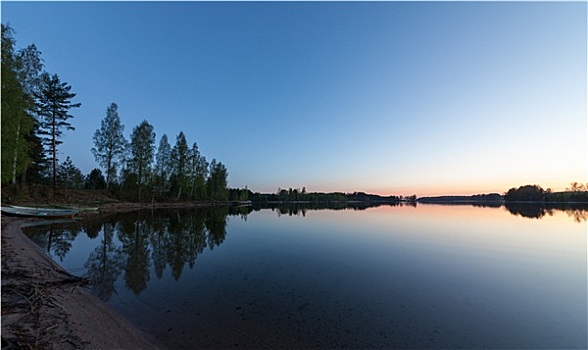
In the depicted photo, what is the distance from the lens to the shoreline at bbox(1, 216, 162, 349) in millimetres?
4605

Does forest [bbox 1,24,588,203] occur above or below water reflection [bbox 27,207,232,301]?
above

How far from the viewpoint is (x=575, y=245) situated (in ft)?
62.3

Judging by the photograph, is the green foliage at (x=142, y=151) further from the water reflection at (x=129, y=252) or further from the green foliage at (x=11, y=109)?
the water reflection at (x=129, y=252)

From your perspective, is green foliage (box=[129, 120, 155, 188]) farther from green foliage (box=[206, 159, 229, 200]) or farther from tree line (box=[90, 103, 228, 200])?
green foliage (box=[206, 159, 229, 200])

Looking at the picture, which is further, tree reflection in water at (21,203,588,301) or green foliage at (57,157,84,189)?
green foliage at (57,157,84,189)

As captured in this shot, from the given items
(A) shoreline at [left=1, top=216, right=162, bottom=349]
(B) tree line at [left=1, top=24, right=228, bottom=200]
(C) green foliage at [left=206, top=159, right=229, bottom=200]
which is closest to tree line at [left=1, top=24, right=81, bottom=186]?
(B) tree line at [left=1, top=24, right=228, bottom=200]

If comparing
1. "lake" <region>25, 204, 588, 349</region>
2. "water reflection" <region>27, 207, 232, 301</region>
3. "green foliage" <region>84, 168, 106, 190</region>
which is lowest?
"lake" <region>25, 204, 588, 349</region>

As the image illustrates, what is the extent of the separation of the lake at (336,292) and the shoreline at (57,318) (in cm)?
58

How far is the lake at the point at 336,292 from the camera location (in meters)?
6.20

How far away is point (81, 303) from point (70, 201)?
38.2m

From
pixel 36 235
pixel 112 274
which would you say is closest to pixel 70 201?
pixel 36 235

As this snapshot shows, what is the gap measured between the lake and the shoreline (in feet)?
1.90

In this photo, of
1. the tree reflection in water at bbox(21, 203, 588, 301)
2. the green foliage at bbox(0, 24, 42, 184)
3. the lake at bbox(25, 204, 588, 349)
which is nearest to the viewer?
the lake at bbox(25, 204, 588, 349)

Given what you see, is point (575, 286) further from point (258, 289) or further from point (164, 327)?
point (164, 327)
